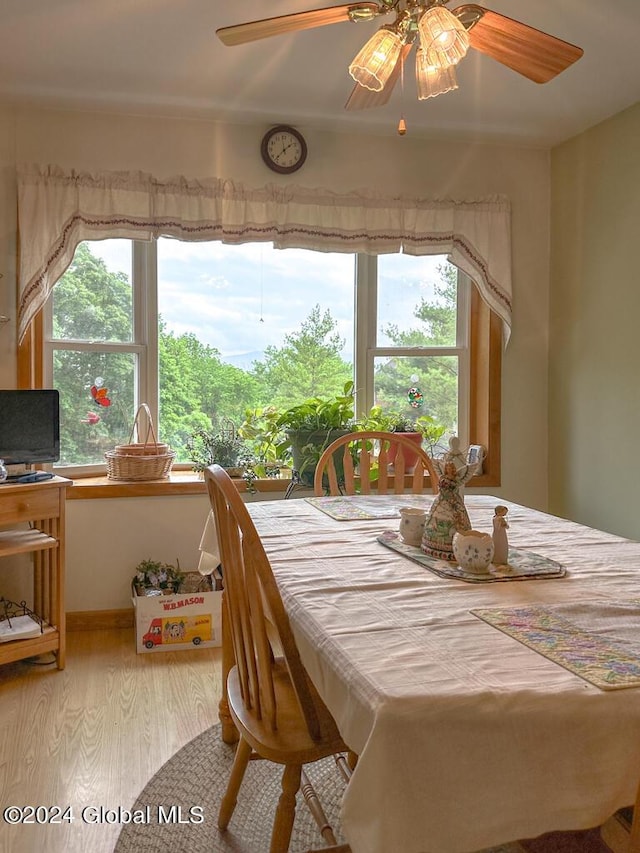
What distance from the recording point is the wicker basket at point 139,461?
330 cm

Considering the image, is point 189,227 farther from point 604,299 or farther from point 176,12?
point 604,299

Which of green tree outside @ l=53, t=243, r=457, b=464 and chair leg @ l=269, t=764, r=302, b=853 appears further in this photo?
green tree outside @ l=53, t=243, r=457, b=464

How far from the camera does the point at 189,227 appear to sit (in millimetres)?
3350

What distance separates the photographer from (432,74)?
5.85 feet

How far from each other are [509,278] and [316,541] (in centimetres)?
229

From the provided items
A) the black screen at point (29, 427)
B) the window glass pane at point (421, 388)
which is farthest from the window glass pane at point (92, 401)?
the window glass pane at point (421, 388)

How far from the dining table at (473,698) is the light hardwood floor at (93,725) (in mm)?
999

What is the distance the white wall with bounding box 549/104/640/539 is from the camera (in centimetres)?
318

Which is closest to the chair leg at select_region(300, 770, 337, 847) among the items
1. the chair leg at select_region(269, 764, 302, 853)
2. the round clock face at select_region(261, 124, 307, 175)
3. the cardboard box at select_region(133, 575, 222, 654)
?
the chair leg at select_region(269, 764, 302, 853)

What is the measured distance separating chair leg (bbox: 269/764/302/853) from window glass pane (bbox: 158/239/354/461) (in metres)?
2.36

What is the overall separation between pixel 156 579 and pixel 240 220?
1.69m

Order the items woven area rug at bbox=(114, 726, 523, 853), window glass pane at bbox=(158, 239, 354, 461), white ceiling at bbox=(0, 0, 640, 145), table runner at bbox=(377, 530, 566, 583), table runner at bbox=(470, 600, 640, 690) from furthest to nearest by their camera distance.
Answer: window glass pane at bbox=(158, 239, 354, 461), white ceiling at bbox=(0, 0, 640, 145), woven area rug at bbox=(114, 726, 523, 853), table runner at bbox=(377, 530, 566, 583), table runner at bbox=(470, 600, 640, 690)

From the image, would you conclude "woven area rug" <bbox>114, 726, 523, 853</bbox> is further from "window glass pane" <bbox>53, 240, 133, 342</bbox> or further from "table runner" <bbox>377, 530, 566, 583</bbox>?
"window glass pane" <bbox>53, 240, 133, 342</bbox>

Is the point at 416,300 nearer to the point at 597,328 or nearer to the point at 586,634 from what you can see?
the point at 597,328
